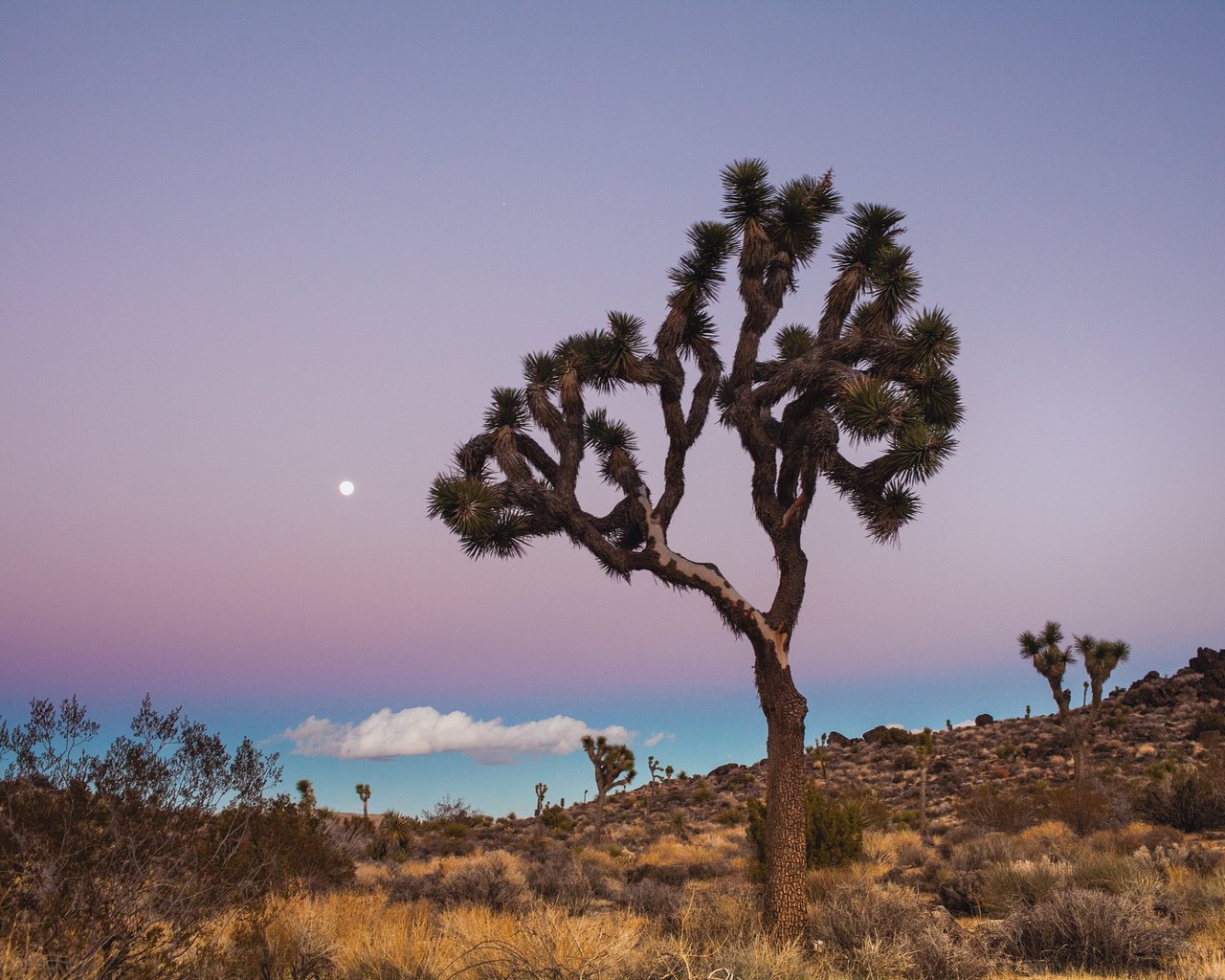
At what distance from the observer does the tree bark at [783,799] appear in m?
9.74

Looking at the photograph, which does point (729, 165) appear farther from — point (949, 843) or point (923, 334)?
point (949, 843)

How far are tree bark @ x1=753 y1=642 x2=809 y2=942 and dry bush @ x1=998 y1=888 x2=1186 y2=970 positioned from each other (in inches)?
94.1

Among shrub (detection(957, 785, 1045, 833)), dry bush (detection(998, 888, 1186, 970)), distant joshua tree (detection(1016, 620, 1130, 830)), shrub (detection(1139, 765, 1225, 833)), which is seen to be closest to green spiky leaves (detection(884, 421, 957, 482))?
dry bush (detection(998, 888, 1186, 970))

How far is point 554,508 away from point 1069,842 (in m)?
13.9

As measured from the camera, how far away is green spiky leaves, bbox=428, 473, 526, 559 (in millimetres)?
11266

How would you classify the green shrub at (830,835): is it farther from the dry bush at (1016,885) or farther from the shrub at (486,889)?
the shrub at (486,889)

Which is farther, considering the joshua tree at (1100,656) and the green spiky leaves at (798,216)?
the joshua tree at (1100,656)

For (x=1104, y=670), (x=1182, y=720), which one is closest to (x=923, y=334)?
(x=1104, y=670)

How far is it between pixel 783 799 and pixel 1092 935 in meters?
3.58

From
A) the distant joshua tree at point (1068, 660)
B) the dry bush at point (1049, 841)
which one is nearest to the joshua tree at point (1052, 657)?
the distant joshua tree at point (1068, 660)

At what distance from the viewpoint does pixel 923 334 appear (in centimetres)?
1166

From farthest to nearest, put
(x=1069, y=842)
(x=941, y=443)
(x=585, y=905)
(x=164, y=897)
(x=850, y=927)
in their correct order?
(x=1069, y=842), (x=585, y=905), (x=941, y=443), (x=850, y=927), (x=164, y=897)

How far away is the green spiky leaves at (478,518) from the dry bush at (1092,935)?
8.03 m

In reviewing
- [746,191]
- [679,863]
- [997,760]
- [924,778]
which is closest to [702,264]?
[746,191]
